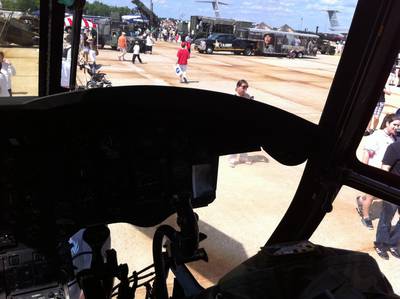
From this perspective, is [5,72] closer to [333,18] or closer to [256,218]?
[333,18]

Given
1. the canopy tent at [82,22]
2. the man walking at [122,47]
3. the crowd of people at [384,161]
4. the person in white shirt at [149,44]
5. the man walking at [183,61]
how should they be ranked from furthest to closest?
1. the person in white shirt at [149,44]
2. the man walking at [122,47]
3. the man walking at [183,61]
4. the canopy tent at [82,22]
5. the crowd of people at [384,161]

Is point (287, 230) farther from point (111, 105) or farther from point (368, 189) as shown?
point (111, 105)

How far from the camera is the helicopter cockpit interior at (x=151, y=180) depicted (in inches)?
41.6

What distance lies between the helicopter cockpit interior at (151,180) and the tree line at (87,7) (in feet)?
4.50

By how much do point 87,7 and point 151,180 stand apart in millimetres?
1655

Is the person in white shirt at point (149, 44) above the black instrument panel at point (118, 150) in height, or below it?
below

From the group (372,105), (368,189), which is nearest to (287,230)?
(368,189)

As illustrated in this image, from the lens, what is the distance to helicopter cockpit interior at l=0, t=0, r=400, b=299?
106 centimetres

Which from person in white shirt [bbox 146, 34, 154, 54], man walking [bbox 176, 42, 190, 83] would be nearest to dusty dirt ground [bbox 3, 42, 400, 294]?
man walking [bbox 176, 42, 190, 83]

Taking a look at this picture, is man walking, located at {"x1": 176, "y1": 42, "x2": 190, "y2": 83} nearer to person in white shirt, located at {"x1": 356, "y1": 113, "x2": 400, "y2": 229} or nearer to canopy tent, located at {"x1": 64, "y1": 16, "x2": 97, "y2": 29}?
canopy tent, located at {"x1": 64, "y1": 16, "x2": 97, "y2": 29}

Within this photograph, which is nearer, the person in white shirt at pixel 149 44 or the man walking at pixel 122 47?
the man walking at pixel 122 47

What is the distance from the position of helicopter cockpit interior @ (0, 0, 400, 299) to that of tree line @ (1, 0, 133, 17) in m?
1.37

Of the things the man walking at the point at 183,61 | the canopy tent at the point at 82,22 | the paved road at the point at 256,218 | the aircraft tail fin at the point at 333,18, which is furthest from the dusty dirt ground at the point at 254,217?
the man walking at the point at 183,61

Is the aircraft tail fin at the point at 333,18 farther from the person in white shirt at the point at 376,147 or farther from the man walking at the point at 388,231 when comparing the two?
the man walking at the point at 388,231
